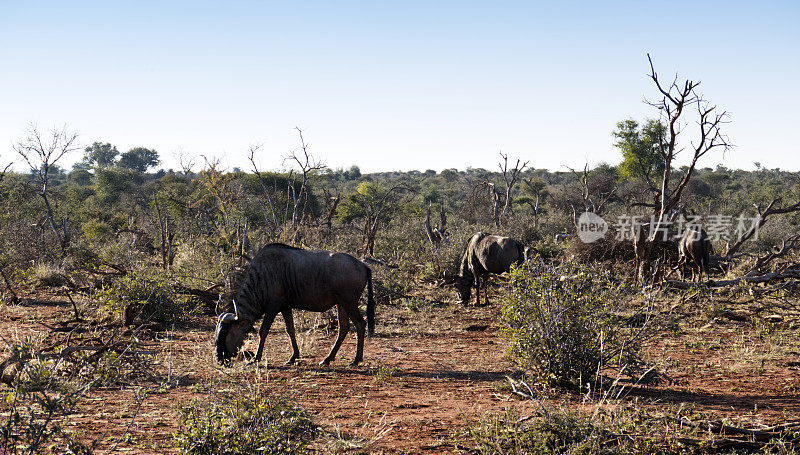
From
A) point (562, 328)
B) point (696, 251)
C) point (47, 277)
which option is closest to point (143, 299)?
point (47, 277)

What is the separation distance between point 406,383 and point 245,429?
9.60 ft

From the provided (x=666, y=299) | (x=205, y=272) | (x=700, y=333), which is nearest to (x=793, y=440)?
(x=700, y=333)

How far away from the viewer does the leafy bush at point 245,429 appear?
3965mm

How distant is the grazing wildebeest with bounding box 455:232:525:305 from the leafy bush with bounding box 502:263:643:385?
6.56 meters

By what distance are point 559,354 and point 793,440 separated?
219cm

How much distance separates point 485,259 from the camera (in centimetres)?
1341

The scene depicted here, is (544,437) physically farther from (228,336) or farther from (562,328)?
(228,336)

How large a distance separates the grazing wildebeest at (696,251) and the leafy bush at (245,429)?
12.2m

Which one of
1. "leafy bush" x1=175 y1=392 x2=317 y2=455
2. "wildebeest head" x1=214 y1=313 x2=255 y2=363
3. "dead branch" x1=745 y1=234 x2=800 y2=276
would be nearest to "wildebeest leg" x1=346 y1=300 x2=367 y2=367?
"wildebeest head" x1=214 y1=313 x2=255 y2=363

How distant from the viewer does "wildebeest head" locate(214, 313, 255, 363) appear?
725 centimetres

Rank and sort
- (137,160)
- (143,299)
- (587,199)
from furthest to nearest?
1. (137,160)
2. (587,199)
3. (143,299)

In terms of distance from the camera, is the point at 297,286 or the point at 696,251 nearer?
the point at 297,286

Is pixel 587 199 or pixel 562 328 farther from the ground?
pixel 587 199

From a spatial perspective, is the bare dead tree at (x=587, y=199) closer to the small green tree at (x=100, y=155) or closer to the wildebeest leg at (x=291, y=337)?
the wildebeest leg at (x=291, y=337)
